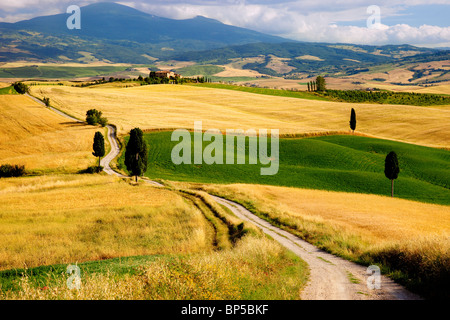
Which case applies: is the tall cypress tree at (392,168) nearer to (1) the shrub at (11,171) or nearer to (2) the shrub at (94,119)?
(1) the shrub at (11,171)

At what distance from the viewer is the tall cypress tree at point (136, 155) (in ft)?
173

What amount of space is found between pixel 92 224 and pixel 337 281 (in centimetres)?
2062

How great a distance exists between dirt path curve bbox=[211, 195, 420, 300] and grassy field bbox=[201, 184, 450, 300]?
0.69 metres

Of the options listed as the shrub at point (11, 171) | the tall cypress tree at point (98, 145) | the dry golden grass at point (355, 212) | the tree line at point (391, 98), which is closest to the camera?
the dry golden grass at point (355, 212)

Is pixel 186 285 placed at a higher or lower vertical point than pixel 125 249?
higher

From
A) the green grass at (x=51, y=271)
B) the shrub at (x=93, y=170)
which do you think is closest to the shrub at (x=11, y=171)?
the shrub at (x=93, y=170)

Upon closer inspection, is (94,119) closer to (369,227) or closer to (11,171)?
(11,171)

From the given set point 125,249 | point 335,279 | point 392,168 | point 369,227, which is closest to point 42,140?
point 125,249

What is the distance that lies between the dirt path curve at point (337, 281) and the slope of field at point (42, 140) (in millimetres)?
48072

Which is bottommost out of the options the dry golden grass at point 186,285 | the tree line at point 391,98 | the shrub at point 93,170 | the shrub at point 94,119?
the shrub at point 93,170

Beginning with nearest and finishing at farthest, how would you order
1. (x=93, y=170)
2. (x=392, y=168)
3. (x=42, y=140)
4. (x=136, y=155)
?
(x=392, y=168), (x=136, y=155), (x=93, y=170), (x=42, y=140)

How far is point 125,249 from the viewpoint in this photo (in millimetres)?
21641

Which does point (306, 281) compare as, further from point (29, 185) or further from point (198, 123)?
point (198, 123)
